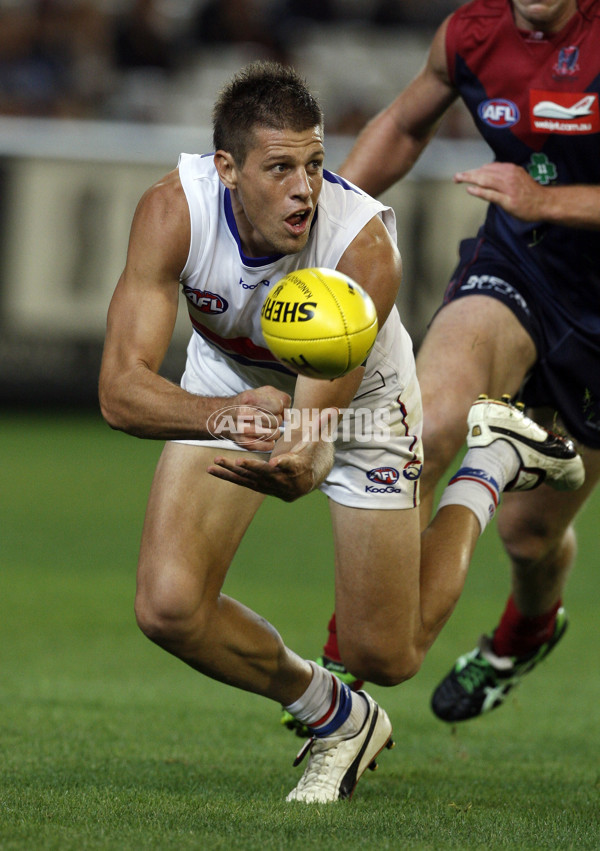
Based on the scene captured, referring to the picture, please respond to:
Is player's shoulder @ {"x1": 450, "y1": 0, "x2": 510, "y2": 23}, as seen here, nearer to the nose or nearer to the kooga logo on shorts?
the nose

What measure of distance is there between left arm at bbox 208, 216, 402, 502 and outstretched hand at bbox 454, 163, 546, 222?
902 mm

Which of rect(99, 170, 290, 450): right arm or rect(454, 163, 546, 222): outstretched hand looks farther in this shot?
rect(454, 163, 546, 222): outstretched hand

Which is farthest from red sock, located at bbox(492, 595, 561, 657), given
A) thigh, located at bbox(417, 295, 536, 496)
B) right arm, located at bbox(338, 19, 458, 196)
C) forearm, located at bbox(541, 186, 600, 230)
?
right arm, located at bbox(338, 19, 458, 196)

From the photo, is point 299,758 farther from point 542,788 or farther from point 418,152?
point 418,152

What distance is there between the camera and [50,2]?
1495cm

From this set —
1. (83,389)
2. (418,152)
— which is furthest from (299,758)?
(83,389)

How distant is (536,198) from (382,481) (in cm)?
129

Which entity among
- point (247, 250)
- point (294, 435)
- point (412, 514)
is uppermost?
point (247, 250)

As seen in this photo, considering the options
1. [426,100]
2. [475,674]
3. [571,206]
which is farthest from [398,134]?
[475,674]

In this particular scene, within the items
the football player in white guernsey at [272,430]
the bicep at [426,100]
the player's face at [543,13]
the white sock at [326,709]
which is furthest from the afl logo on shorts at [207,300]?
the player's face at [543,13]

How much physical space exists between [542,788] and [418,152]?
263cm

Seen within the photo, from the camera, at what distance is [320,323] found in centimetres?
340

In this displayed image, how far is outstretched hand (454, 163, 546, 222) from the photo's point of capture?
15.5 ft

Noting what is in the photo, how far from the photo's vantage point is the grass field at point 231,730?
3539 mm
